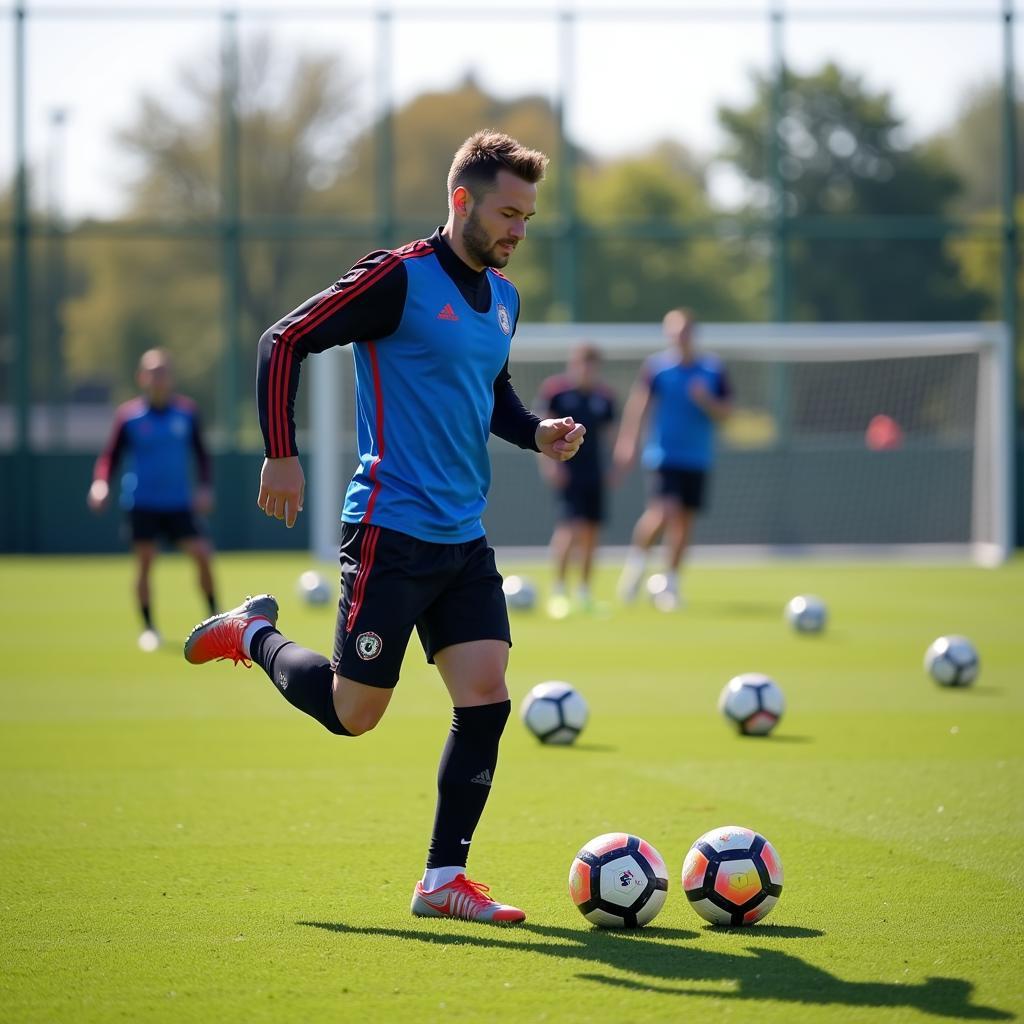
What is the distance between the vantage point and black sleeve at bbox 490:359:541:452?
5.69m

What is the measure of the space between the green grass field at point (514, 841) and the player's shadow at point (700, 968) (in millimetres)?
12

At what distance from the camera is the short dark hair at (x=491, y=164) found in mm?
5188

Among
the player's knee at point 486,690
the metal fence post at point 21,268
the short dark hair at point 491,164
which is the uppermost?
the metal fence post at point 21,268

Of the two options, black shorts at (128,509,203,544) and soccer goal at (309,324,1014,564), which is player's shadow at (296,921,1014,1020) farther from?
soccer goal at (309,324,1014,564)

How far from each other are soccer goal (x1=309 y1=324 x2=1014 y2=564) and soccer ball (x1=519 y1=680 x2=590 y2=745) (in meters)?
15.0

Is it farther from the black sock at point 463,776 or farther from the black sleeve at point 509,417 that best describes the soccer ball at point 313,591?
the black sock at point 463,776

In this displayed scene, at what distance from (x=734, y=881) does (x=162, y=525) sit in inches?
364

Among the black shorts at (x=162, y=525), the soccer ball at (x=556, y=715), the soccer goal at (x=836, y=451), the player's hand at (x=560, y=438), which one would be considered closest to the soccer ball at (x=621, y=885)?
the player's hand at (x=560, y=438)

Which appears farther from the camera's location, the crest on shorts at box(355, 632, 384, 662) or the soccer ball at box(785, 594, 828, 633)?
the soccer ball at box(785, 594, 828, 633)

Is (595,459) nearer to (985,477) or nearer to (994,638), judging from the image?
(994,638)

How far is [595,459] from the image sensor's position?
1625cm

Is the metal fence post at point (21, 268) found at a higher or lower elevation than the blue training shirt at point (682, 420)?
higher

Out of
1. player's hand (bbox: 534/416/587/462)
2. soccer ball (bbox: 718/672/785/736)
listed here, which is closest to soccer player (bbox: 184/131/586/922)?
player's hand (bbox: 534/416/587/462)

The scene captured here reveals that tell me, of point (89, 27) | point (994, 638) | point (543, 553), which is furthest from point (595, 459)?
point (89, 27)
